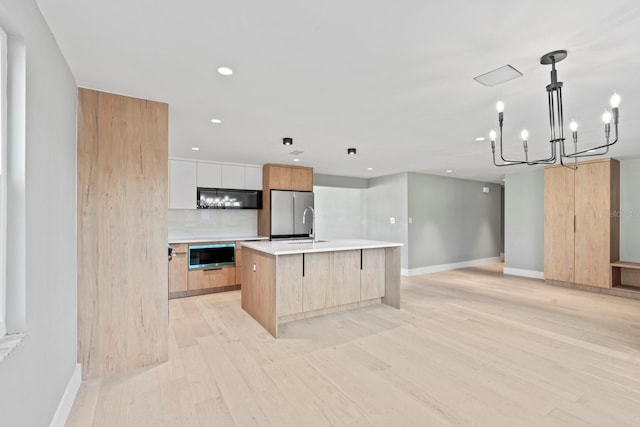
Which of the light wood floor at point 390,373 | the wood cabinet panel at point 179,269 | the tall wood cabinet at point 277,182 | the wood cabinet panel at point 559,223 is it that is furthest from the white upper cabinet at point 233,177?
the wood cabinet panel at point 559,223

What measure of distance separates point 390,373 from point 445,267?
537 cm

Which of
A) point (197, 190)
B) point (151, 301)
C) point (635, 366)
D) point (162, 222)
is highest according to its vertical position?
point (197, 190)

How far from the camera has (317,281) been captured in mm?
3783

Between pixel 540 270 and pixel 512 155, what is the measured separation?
2935 mm

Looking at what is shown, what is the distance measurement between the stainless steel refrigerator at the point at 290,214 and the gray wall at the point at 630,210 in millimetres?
5533

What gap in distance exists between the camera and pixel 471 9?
1509mm

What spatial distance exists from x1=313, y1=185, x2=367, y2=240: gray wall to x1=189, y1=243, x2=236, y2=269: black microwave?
98.3 inches

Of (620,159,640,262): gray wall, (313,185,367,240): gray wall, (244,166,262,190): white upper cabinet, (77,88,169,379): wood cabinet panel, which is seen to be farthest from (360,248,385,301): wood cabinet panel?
(620,159,640,262): gray wall

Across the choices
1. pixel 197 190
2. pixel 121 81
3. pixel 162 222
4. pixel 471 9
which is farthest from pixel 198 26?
pixel 197 190

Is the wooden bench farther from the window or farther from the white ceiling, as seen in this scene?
the window

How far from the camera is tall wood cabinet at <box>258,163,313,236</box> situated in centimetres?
574

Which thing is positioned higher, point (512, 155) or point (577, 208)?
point (512, 155)

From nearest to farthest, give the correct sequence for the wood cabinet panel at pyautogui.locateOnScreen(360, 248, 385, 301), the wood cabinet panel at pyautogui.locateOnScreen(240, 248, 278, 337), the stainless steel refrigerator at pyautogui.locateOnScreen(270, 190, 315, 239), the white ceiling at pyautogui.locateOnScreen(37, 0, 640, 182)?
the white ceiling at pyautogui.locateOnScreen(37, 0, 640, 182) < the wood cabinet panel at pyautogui.locateOnScreen(240, 248, 278, 337) < the wood cabinet panel at pyautogui.locateOnScreen(360, 248, 385, 301) < the stainless steel refrigerator at pyautogui.locateOnScreen(270, 190, 315, 239)

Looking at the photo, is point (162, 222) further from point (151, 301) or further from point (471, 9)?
point (471, 9)
